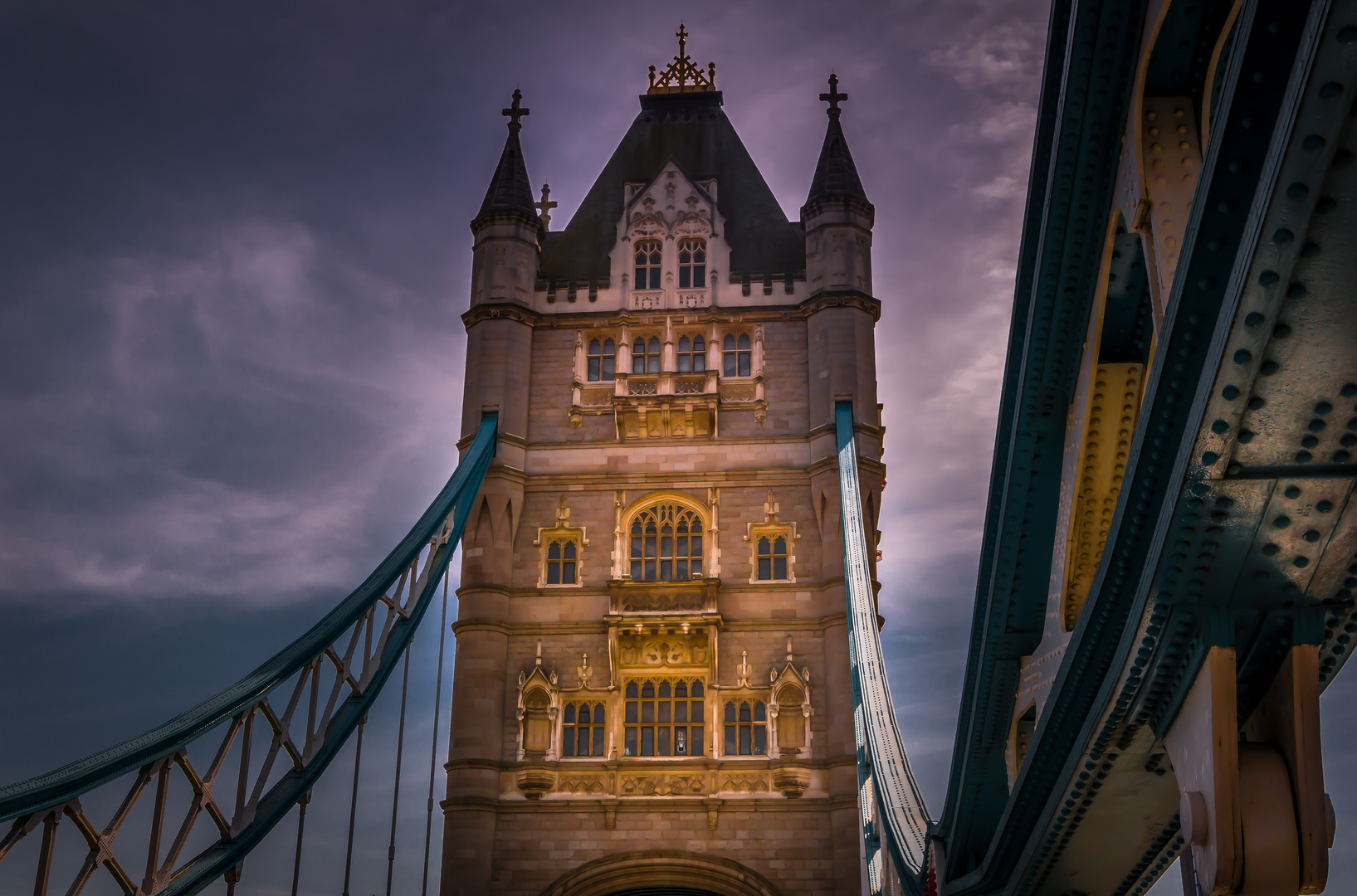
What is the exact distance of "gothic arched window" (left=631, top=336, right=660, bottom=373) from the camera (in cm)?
2494

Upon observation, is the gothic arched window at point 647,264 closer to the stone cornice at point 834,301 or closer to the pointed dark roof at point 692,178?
the pointed dark roof at point 692,178

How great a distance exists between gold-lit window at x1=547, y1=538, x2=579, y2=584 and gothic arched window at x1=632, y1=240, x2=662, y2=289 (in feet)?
18.0

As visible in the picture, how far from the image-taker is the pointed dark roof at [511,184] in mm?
26047

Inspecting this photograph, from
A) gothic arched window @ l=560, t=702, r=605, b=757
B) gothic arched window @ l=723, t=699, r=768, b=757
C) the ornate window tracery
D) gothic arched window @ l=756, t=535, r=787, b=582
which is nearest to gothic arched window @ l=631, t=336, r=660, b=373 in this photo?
the ornate window tracery

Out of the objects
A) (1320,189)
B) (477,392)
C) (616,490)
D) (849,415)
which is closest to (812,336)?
(849,415)

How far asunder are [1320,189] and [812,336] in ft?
67.9

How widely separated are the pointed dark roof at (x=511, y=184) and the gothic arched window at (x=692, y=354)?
4.16 metres

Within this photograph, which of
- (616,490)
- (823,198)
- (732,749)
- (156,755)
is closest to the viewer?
(156,755)

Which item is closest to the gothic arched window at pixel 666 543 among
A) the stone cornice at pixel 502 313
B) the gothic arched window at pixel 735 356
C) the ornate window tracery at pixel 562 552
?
the ornate window tracery at pixel 562 552

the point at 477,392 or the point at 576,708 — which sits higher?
the point at 477,392

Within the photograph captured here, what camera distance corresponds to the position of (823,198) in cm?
2573

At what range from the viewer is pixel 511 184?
2644 cm

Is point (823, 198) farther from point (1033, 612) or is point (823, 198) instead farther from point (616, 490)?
point (1033, 612)

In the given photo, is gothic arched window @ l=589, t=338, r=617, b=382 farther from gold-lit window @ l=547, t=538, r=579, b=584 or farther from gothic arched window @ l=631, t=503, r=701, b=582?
gold-lit window @ l=547, t=538, r=579, b=584
